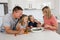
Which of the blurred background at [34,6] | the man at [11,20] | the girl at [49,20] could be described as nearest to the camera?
the man at [11,20]

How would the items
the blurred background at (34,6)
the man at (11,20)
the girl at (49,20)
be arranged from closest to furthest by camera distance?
the man at (11,20), the girl at (49,20), the blurred background at (34,6)

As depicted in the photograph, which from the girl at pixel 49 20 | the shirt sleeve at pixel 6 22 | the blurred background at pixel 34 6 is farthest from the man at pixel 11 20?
the blurred background at pixel 34 6

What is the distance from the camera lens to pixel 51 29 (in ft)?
9.17

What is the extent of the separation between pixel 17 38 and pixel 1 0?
2.61 metres

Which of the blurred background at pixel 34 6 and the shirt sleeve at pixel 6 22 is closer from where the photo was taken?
the shirt sleeve at pixel 6 22

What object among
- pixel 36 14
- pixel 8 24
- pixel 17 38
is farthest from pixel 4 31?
pixel 36 14

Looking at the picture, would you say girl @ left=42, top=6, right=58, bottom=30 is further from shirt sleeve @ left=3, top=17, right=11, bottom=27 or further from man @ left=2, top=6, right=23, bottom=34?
shirt sleeve @ left=3, top=17, right=11, bottom=27

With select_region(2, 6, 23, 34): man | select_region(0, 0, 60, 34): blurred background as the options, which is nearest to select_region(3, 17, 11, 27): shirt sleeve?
select_region(2, 6, 23, 34): man

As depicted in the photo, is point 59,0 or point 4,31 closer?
point 4,31

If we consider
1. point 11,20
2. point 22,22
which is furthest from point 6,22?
point 22,22

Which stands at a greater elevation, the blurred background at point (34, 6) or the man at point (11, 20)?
the blurred background at point (34, 6)

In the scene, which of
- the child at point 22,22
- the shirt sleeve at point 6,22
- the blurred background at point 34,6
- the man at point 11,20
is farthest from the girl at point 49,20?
the blurred background at point 34,6

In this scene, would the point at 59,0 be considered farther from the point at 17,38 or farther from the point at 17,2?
the point at 17,38

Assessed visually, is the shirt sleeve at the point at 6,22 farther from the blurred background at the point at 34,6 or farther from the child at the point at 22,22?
the blurred background at the point at 34,6
